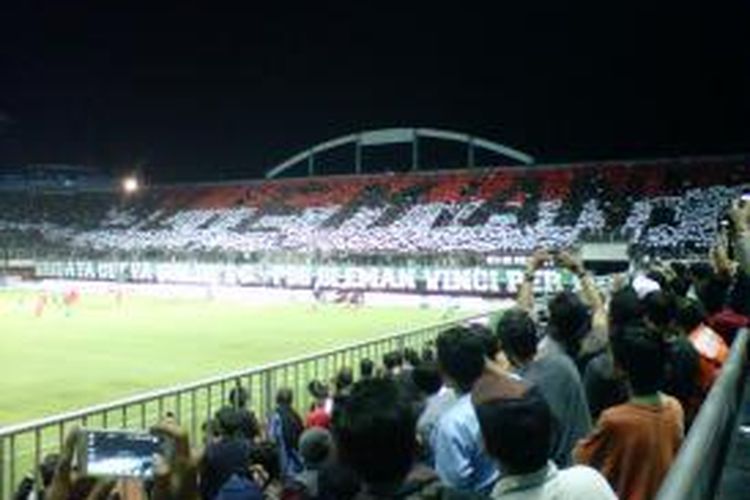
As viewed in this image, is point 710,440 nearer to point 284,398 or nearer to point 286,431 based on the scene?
point 286,431

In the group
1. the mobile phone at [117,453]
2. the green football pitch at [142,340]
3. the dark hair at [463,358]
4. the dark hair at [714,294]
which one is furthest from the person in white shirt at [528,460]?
the green football pitch at [142,340]

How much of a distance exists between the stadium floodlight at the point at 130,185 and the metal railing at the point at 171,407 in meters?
55.1

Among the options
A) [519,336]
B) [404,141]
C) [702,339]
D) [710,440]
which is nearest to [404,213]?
[404,141]

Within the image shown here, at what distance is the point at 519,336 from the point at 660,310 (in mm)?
1622

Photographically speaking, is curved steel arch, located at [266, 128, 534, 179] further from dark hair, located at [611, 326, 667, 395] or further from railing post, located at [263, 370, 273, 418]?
dark hair, located at [611, 326, 667, 395]

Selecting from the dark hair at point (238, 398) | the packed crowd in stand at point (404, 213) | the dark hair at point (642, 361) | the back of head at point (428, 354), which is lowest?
the dark hair at point (238, 398)

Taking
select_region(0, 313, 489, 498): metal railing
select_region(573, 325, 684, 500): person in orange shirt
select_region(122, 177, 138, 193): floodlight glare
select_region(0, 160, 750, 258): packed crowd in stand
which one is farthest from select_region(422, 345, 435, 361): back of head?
select_region(122, 177, 138, 193): floodlight glare

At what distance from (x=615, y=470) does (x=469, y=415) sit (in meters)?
0.76

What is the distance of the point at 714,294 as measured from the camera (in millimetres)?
9328

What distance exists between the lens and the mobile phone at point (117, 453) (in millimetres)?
4266

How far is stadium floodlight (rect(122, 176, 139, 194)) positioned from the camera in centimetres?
7062

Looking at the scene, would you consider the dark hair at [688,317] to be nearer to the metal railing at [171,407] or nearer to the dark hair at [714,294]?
the dark hair at [714,294]

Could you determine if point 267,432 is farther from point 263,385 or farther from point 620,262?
point 620,262

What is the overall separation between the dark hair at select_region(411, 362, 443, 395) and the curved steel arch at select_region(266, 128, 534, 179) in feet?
186
